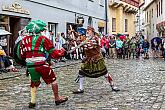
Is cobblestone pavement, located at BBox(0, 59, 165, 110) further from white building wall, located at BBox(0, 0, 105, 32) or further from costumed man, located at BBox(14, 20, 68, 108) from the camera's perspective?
white building wall, located at BBox(0, 0, 105, 32)

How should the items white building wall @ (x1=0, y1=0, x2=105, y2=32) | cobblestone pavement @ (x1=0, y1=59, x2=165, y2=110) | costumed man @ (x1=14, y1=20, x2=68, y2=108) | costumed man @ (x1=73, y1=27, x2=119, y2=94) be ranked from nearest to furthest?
1. cobblestone pavement @ (x1=0, y1=59, x2=165, y2=110)
2. costumed man @ (x1=14, y1=20, x2=68, y2=108)
3. costumed man @ (x1=73, y1=27, x2=119, y2=94)
4. white building wall @ (x1=0, y1=0, x2=105, y2=32)

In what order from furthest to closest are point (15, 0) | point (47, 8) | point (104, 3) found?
1. point (104, 3)
2. point (47, 8)
3. point (15, 0)

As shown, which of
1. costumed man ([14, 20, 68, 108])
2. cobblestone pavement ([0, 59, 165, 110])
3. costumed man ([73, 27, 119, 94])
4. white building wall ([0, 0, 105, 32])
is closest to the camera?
cobblestone pavement ([0, 59, 165, 110])

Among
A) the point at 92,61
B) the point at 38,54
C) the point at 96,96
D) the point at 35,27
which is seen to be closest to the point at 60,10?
the point at 92,61

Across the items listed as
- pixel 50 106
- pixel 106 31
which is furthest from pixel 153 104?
pixel 106 31

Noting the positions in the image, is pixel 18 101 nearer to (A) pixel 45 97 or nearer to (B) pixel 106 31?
(A) pixel 45 97

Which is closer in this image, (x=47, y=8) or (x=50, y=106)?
(x=50, y=106)

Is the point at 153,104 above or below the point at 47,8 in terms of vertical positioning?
below

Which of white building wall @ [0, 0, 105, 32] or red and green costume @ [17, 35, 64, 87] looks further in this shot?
white building wall @ [0, 0, 105, 32]

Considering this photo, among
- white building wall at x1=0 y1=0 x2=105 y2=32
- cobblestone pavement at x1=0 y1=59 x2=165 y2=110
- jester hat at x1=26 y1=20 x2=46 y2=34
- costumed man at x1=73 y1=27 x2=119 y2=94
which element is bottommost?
cobblestone pavement at x1=0 y1=59 x2=165 y2=110

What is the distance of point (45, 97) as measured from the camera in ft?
29.6

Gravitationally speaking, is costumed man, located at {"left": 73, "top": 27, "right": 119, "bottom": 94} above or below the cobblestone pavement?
above

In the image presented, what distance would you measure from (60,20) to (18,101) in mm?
16631

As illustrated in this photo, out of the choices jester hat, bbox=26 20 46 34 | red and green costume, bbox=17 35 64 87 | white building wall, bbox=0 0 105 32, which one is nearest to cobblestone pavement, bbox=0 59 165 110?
red and green costume, bbox=17 35 64 87
